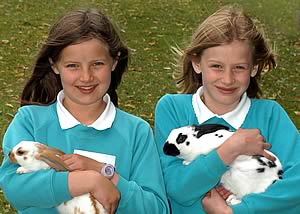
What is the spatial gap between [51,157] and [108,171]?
288mm

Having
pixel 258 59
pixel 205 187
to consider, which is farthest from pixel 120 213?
pixel 258 59

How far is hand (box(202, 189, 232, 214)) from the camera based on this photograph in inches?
143

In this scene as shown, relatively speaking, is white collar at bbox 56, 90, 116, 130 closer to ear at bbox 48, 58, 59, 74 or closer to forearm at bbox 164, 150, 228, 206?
ear at bbox 48, 58, 59, 74

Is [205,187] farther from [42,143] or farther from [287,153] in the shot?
[42,143]

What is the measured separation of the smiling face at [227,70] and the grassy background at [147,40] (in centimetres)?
262

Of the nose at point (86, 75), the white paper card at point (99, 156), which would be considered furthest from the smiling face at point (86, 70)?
the white paper card at point (99, 156)

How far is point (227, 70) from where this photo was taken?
3.80 meters

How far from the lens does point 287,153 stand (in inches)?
150

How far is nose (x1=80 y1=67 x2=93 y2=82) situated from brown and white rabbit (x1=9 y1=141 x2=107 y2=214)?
402mm

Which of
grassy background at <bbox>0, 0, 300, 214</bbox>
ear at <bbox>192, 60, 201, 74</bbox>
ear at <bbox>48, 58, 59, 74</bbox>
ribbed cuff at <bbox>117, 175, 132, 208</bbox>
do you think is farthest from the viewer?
grassy background at <bbox>0, 0, 300, 214</bbox>

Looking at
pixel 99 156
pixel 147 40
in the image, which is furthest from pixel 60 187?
pixel 147 40

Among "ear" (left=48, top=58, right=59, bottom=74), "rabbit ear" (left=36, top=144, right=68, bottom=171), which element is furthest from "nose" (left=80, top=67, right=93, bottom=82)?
"rabbit ear" (left=36, top=144, right=68, bottom=171)

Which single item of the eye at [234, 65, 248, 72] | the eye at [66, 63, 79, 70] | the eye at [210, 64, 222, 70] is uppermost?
the eye at [66, 63, 79, 70]

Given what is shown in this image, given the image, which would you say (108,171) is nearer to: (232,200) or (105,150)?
(105,150)
